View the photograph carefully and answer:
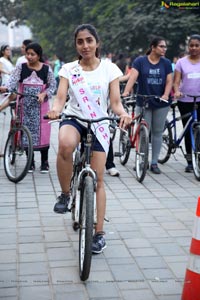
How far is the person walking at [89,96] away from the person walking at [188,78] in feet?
10.4

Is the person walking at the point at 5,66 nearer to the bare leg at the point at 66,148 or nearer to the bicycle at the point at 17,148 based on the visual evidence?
the bicycle at the point at 17,148

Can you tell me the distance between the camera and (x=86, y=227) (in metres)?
4.00

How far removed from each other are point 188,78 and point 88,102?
342 centimetres

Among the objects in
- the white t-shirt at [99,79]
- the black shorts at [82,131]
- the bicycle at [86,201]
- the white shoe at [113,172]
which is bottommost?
the white shoe at [113,172]

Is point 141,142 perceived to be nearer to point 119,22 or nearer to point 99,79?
point 99,79

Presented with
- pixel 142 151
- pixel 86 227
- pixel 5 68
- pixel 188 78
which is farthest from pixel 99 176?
pixel 5 68

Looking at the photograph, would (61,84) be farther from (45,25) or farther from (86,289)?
(45,25)

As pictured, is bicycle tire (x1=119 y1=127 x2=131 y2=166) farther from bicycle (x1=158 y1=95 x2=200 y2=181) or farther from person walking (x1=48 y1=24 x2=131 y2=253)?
person walking (x1=48 y1=24 x2=131 y2=253)

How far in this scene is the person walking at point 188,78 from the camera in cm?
763

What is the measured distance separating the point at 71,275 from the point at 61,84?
1514mm

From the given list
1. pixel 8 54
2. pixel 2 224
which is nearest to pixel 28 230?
pixel 2 224

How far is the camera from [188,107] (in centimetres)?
790

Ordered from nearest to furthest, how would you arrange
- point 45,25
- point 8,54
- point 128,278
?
point 128,278 → point 8,54 → point 45,25

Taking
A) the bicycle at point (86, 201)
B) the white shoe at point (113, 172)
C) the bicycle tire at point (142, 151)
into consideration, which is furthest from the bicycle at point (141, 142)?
the bicycle at point (86, 201)
